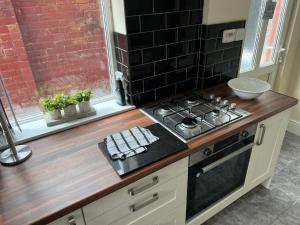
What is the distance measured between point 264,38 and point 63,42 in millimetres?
1746

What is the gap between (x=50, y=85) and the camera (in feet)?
4.55

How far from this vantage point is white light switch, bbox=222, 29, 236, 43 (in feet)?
5.36

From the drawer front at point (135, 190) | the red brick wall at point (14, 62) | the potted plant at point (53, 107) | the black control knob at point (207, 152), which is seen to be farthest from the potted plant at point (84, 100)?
the black control knob at point (207, 152)

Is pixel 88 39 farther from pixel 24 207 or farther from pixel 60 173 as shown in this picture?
pixel 24 207

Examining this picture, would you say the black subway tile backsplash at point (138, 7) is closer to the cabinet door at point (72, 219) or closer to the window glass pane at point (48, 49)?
the window glass pane at point (48, 49)

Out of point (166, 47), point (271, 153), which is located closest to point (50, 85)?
point (166, 47)

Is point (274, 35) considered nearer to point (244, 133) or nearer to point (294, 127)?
point (294, 127)

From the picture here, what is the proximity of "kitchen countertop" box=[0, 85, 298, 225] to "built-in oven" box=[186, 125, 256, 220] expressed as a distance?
3.3 inches

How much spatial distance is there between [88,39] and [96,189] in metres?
0.92

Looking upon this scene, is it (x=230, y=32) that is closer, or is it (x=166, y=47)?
(x=166, y=47)

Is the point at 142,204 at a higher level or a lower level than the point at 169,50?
lower

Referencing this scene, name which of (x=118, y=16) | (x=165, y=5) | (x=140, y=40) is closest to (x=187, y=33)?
(x=165, y=5)

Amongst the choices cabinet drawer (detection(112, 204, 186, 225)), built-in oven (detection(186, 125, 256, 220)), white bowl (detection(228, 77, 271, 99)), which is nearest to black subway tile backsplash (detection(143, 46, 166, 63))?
white bowl (detection(228, 77, 271, 99))

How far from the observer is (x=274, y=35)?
7.30ft
